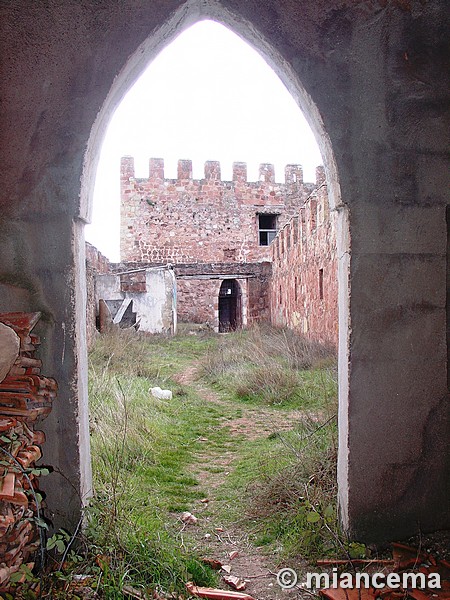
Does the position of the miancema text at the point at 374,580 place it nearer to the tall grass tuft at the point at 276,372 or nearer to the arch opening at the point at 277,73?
the arch opening at the point at 277,73

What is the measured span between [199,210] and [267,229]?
333 cm

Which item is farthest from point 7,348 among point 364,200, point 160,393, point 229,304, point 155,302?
point 229,304

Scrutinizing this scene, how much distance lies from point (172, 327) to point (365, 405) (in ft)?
44.1

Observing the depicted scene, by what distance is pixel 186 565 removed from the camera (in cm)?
262

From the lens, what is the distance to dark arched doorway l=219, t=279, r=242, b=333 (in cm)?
2386

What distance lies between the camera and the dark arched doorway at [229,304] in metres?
23.9

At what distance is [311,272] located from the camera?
10.7m

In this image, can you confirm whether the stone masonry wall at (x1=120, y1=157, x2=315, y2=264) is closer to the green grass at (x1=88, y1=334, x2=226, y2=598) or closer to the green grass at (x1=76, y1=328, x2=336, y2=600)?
the green grass at (x1=76, y1=328, x2=336, y2=600)

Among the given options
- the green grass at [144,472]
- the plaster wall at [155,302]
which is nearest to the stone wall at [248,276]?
the plaster wall at [155,302]

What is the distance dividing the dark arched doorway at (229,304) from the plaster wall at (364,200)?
20.1m

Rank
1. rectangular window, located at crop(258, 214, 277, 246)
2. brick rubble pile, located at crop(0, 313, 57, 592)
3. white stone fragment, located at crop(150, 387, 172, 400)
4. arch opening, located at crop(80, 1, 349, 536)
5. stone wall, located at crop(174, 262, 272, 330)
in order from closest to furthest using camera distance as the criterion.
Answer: brick rubble pile, located at crop(0, 313, 57, 592)
arch opening, located at crop(80, 1, 349, 536)
white stone fragment, located at crop(150, 387, 172, 400)
stone wall, located at crop(174, 262, 272, 330)
rectangular window, located at crop(258, 214, 277, 246)

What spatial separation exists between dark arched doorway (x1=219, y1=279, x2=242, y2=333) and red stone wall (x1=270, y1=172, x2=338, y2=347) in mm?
8116
